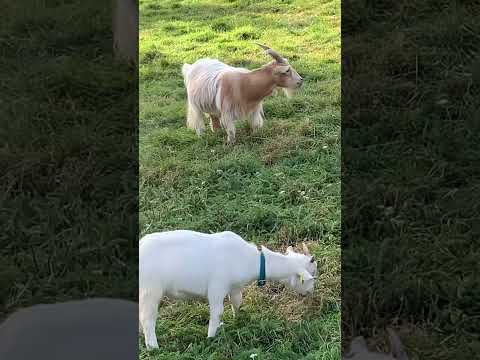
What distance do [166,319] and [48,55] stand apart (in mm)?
2406

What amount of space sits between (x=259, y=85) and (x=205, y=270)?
3.18 feet

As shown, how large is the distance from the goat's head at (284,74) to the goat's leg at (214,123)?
34 centimetres

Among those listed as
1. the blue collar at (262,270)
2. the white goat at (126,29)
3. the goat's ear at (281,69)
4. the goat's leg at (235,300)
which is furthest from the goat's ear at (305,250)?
the white goat at (126,29)

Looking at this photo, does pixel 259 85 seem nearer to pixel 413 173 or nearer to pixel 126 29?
pixel 126 29

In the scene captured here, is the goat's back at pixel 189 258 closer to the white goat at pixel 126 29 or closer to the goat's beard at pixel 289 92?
the goat's beard at pixel 289 92

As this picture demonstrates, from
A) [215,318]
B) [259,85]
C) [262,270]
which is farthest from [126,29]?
[215,318]

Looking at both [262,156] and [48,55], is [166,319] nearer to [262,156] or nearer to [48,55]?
[262,156]

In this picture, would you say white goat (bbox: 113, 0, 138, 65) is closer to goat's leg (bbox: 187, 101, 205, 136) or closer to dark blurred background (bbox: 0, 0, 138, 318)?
dark blurred background (bbox: 0, 0, 138, 318)

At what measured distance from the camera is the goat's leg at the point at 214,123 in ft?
12.9

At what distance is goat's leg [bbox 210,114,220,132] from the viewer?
3926 millimetres

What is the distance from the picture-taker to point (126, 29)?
154 inches

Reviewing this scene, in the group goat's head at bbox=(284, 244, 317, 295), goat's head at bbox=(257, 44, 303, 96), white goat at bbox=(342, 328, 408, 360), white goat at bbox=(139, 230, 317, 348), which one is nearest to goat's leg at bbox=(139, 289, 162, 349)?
white goat at bbox=(139, 230, 317, 348)

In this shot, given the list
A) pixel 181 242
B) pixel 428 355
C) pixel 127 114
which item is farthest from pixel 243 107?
pixel 428 355

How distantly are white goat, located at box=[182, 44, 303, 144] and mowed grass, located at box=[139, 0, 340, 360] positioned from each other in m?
0.04
